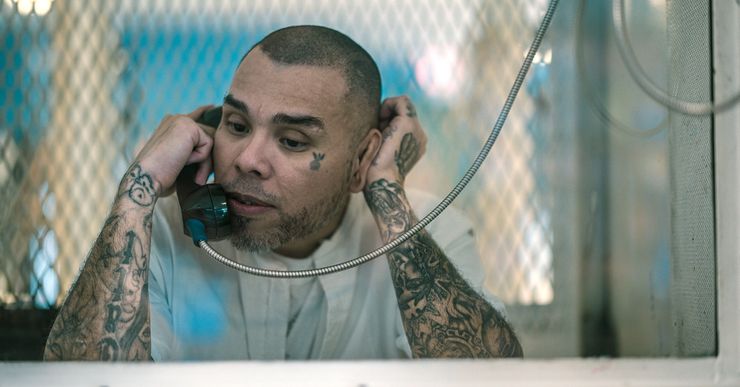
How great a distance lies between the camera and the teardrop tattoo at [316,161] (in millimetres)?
1339

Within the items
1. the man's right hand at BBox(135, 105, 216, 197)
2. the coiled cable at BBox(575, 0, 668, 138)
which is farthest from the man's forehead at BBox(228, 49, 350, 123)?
the coiled cable at BBox(575, 0, 668, 138)

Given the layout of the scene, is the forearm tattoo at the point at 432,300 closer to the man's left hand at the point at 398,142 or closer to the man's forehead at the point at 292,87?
the man's left hand at the point at 398,142

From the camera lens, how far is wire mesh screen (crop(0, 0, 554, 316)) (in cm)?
135

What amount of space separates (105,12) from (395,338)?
0.78m

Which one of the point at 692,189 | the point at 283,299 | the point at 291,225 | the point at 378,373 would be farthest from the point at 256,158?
the point at 692,189

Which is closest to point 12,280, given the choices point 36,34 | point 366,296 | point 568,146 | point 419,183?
point 36,34

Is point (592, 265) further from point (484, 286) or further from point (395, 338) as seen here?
point (395, 338)

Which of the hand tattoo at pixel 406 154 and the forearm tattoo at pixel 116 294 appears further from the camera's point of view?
the hand tattoo at pixel 406 154

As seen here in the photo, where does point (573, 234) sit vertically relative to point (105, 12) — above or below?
below

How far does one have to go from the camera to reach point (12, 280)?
1337 mm

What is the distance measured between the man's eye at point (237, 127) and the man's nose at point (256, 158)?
0.03m

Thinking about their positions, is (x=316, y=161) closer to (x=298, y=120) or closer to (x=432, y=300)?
(x=298, y=120)

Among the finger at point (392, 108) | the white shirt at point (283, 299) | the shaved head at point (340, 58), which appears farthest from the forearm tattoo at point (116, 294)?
the finger at point (392, 108)

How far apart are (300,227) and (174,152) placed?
0.26 metres
